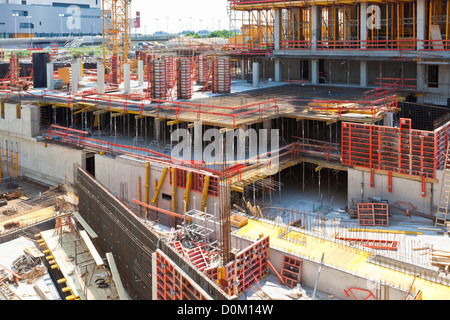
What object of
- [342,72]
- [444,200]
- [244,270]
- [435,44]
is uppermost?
[435,44]

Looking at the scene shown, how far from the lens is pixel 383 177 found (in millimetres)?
20953

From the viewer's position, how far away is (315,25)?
130 ft

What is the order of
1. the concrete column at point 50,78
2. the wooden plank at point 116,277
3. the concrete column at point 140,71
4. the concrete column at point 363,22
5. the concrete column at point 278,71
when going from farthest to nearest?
the concrete column at point 278,71
the concrete column at point 140,71
the concrete column at point 50,78
the concrete column at point 363,22
the wooden plank at point 116,277

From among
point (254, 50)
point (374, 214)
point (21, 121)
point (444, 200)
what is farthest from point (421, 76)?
point (21, 121)

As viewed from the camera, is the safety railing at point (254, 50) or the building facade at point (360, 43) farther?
the safety railing at point (254, 50)

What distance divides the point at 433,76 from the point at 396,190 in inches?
607

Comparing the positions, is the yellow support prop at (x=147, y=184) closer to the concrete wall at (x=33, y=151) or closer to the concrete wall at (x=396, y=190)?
the concrete wall at (x=33, y=151)

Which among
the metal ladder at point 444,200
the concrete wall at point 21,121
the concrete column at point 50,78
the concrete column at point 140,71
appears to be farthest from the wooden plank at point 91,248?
the concrete column at point 140,71

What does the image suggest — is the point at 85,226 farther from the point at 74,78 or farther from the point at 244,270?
the point at 74,78

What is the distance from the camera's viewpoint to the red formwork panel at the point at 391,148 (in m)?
19.7

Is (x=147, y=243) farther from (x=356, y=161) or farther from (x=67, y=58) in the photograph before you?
(x=67, y=58)

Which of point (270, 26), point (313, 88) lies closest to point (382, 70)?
point (313, 88)

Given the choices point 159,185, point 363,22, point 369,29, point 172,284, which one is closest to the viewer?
point 172,284

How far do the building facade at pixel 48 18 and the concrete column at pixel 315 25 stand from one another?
75.6 m
